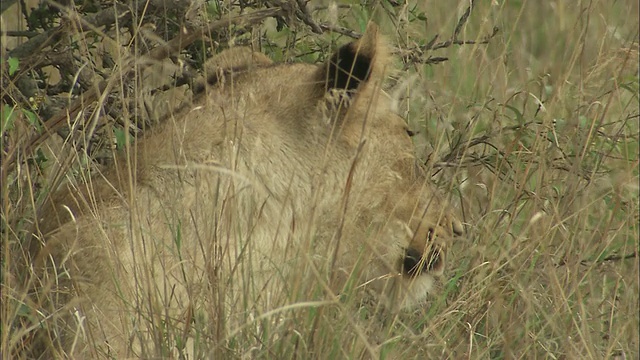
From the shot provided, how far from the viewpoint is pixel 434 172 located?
3.35m

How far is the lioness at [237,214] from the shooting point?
2.37 metres

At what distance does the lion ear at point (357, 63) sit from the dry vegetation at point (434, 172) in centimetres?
15

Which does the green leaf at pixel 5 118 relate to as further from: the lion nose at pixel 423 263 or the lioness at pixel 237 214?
the lion nose at pixel 423 263

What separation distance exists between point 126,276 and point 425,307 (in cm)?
98

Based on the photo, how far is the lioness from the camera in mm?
2369

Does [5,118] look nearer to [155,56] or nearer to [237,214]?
[155,56]

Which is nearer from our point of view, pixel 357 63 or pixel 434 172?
pixel 357 63

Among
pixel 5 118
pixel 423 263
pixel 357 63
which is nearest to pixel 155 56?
pixel 5 118

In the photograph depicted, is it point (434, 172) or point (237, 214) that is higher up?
point (237, 214)

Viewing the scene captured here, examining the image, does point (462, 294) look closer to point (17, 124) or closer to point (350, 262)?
point (350, 262)

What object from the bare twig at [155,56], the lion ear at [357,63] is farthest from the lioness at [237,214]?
the bare twig at [155,56]

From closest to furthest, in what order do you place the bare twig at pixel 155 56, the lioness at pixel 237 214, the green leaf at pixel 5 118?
the lioness at pixel 237 214, the green leaf at pixel 5 118, the bare twig at pixel 155 56

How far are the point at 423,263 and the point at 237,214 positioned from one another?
1.94ft

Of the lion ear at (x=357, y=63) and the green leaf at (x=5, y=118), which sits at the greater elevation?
the lion ear at (x=357, y=63)
